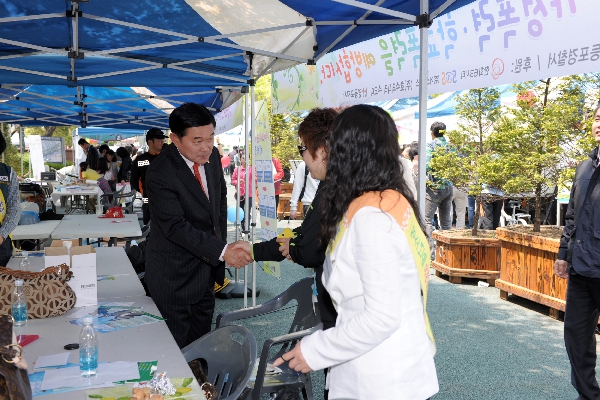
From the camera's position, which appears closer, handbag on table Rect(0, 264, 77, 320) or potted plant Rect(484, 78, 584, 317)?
handbag on table Rect(0, 264, 77, 320)

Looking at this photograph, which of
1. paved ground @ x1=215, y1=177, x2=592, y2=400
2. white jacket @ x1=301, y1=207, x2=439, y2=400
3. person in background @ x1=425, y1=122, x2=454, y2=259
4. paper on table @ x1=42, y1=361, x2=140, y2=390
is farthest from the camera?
person in background @ x1=425, y1=122, x2=454, y2=259

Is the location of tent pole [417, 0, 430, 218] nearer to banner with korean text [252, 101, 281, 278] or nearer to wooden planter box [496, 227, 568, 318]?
banner with korean text [252, 101, 281, 278]

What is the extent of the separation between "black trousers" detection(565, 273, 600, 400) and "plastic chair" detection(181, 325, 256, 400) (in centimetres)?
210

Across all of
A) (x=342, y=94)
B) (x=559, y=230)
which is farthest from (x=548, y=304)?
(x=342, y=94)

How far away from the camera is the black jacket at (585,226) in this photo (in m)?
3.48

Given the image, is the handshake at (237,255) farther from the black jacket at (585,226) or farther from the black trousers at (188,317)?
the black jacket at (585,226)

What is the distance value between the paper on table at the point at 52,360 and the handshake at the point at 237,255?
3.18 feet

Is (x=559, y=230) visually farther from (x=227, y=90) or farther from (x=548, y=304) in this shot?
(x=227, y=90)

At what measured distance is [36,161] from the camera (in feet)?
70.0

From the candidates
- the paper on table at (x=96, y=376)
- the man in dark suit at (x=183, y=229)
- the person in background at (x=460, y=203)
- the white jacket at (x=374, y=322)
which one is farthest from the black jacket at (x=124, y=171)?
the white jacket at (x=374, y=322)

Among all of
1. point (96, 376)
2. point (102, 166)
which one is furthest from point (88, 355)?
point (102, 166)

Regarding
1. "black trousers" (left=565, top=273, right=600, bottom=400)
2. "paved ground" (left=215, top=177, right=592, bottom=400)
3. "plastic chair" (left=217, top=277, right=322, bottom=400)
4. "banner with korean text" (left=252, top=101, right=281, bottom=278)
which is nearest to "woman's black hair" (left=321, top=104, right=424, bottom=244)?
"plastic chair" (left=217, top=277, right=322, bottom=400)

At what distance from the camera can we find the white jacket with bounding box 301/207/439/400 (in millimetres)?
1571

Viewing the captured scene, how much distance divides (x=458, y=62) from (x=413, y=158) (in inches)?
199
